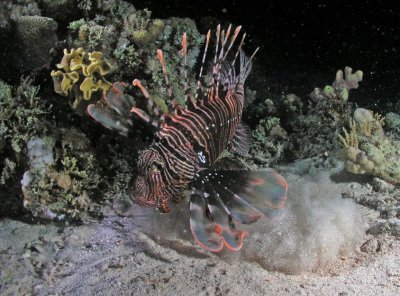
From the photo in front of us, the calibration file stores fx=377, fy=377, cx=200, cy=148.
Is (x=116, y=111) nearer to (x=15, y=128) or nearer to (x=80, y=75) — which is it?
(x=80, y=75)

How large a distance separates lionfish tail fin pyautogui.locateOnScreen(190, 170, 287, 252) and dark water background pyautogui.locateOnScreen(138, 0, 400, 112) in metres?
7.39

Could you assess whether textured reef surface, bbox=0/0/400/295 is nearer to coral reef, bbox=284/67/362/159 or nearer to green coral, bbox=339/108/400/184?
green coral, bbox=339/108/400/184

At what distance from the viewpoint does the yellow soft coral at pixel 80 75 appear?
12.5ft

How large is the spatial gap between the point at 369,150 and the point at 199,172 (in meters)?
2.70

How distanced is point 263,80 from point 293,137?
4.01 metres

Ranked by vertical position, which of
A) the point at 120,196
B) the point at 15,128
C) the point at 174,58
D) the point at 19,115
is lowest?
the point at 120,196

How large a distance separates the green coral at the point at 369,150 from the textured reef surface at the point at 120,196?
2cm

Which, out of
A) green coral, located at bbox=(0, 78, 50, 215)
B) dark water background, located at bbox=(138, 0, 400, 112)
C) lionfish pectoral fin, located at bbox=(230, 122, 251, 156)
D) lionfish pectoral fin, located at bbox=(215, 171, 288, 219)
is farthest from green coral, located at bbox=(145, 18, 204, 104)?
dark water background, located at bbox=(138, 0, 400, 112)

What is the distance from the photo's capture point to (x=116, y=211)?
436cm

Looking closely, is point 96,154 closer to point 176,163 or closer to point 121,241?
point 121,241

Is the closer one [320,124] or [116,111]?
[116,111]

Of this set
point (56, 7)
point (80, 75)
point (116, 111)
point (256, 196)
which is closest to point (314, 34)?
point (56, 7)

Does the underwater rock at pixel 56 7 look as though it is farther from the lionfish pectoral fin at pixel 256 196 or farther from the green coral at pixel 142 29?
the lionfish pectoral fin at pixel 256 196

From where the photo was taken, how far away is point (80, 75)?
12.8 feet
